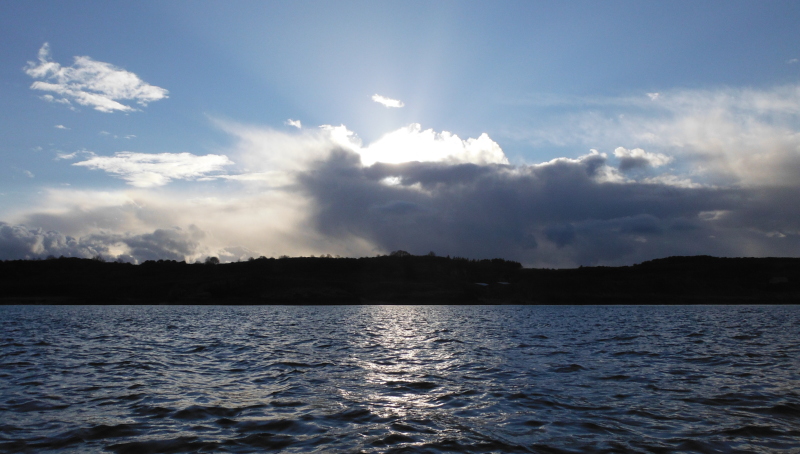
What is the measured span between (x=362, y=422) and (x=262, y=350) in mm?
16756

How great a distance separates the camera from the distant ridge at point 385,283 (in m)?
161

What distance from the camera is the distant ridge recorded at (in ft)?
529

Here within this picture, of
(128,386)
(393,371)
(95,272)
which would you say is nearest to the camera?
(128,386)

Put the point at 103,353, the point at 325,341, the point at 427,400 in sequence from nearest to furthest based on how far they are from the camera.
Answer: the point at 427,400 → the point at 103,353 → the point at 325,341

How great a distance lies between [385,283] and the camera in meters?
171

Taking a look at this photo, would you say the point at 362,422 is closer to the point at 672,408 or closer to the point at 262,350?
the point at 672,408

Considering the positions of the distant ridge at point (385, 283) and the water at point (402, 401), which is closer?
the water at point (402, 401)

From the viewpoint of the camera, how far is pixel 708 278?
567 ft

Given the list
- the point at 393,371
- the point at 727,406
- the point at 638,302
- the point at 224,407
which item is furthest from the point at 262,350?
the point at 638,302

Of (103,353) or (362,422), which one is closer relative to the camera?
(362,422)

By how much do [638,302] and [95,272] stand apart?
201m

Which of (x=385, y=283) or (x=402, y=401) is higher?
(x=385, y=283)

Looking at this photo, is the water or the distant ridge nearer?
the water

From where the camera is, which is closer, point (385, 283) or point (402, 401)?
point (402, 401)
